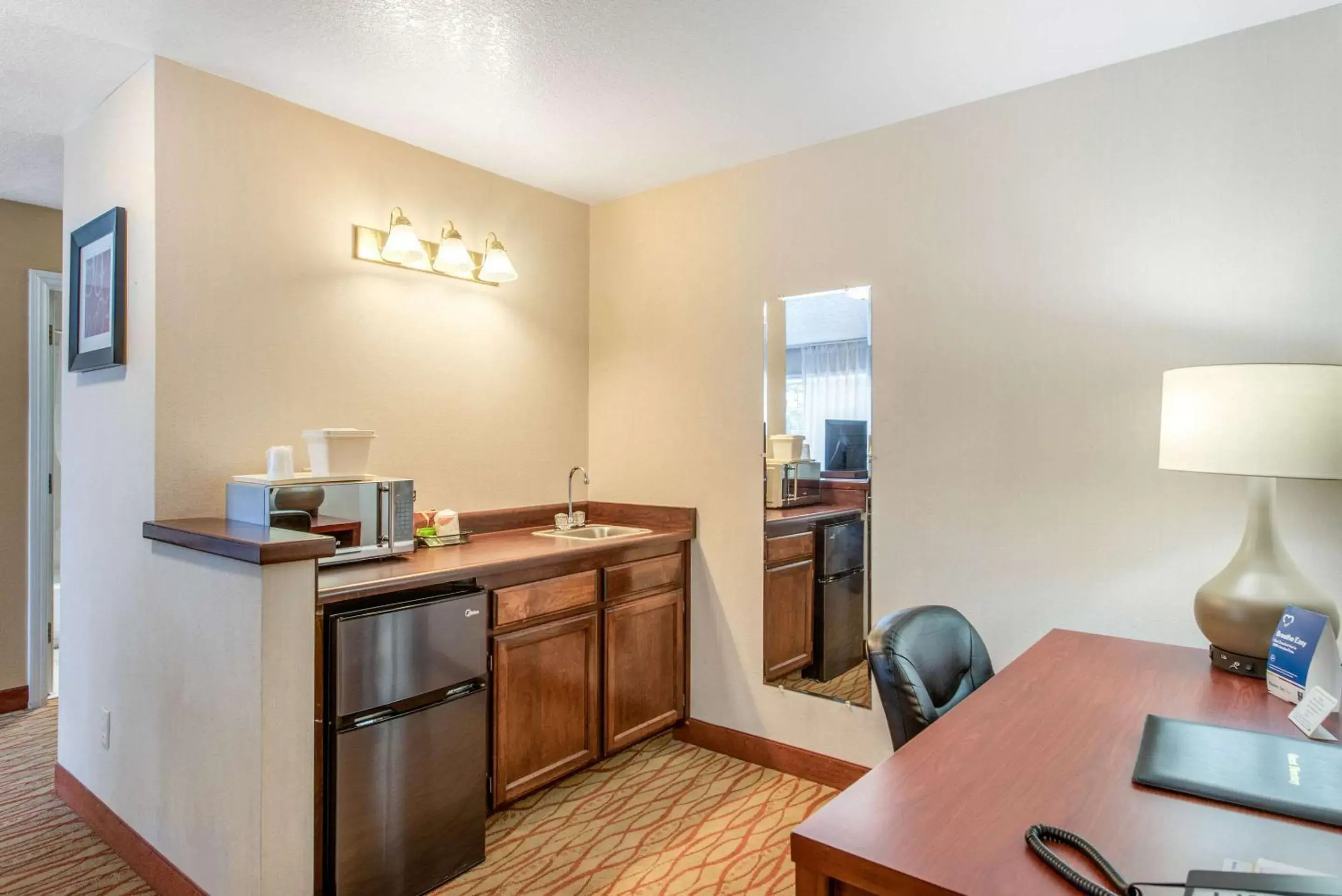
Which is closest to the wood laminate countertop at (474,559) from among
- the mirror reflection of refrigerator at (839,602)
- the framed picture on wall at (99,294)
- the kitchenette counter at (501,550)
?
the kitchenette counter at (501,550)

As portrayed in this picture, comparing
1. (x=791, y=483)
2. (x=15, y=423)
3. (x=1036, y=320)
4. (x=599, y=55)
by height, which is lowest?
(x=791, y=483)

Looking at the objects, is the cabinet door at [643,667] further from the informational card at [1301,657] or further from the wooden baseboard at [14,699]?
the wooden baseboard at [14,699]

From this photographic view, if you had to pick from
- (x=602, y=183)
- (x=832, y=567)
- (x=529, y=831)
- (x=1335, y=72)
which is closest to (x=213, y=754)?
(x=529, y=831)

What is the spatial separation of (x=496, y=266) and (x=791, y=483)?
1.49 meters

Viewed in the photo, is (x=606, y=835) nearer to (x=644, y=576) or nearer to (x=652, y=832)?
(x=652, y=832)

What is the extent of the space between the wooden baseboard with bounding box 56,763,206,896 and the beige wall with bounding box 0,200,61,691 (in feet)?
4.13

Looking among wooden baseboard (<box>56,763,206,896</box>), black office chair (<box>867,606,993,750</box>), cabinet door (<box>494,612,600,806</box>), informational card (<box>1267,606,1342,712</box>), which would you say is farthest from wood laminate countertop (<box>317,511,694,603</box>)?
informational card (<box>1267,606,1342,712</box>)

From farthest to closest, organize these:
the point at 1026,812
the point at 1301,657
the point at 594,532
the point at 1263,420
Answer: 1. the point at 594,532
2. the point at 1263,420
3. the point at 1301,657
4. the point at 1026,812

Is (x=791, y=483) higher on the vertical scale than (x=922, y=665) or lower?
higher

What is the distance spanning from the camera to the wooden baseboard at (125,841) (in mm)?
2117

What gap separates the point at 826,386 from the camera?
116 inches

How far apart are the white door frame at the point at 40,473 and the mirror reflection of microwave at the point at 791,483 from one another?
351 cm

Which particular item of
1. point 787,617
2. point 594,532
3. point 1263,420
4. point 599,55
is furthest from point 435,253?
point 1263,420

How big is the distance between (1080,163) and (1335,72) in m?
0.62
